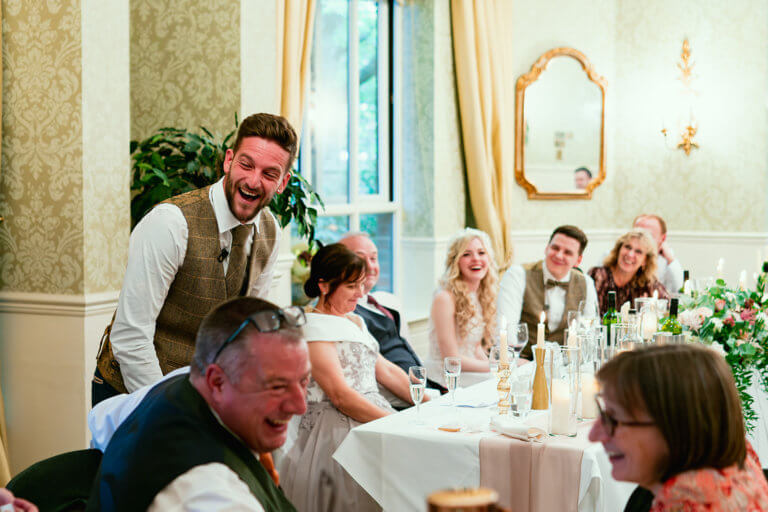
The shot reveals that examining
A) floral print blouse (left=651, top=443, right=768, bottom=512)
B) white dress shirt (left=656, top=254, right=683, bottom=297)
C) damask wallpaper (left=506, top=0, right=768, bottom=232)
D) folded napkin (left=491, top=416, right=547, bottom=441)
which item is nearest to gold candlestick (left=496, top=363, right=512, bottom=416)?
folded napkin (left=491, top=416, right=547, bottom=441)

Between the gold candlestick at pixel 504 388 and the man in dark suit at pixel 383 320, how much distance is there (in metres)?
1.07

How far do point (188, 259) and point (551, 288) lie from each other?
7.79 ft

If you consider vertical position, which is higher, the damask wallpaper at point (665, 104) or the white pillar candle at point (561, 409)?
the damask wallpaper at point (665, 104)

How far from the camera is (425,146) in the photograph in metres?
5.93

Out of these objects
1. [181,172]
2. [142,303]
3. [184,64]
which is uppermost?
[184,64]

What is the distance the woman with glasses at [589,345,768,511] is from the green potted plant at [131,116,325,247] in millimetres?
2438

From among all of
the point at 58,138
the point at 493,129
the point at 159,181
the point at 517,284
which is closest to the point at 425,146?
the point at 493,129

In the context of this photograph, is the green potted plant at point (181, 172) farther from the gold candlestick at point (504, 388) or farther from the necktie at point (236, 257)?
the gold candlestick at point (504, 388)

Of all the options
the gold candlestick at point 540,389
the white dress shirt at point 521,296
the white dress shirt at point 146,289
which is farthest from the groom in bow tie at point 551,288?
the white dress shirt at point 146,289

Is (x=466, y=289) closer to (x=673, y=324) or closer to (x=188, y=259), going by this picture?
(x=673, y=324)

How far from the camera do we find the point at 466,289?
4.10 meters

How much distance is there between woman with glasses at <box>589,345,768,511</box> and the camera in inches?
48.1

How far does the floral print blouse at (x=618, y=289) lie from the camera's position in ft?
15.4

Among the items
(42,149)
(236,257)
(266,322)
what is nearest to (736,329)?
(236,257)
